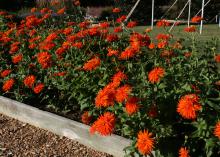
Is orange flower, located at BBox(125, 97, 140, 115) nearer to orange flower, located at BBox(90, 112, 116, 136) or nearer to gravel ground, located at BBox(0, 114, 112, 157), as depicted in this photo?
orange flower, located at BBox(90, 112, 116, 136)

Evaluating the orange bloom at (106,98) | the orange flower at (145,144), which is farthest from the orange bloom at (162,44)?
the orange flower at (145,144)

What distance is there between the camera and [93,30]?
16.0 feet

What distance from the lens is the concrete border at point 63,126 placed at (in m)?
4.00

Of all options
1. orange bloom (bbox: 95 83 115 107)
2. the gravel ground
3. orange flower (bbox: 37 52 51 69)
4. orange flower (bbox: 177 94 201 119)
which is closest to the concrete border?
the gravel ground

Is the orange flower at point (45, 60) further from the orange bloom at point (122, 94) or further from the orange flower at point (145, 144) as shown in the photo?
the orange flower at point (145, 144)

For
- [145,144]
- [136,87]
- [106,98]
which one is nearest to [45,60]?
[136,87]

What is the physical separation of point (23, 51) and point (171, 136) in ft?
10.8

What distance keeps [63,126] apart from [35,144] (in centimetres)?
35

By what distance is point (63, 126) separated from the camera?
4559 mm

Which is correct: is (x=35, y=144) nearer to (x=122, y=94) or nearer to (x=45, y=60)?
Answer: (x=45, y=60)

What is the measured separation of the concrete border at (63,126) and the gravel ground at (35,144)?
0.06 metres

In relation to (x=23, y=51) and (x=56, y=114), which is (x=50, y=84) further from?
(x=23, y=51)

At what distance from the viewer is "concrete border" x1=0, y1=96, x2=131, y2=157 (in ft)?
13.1

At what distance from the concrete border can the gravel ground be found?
6cm
